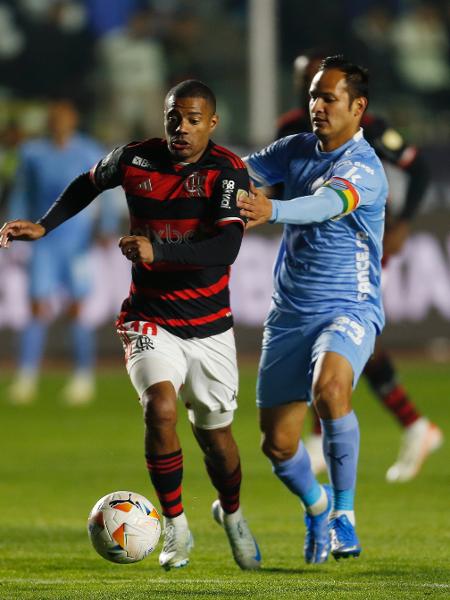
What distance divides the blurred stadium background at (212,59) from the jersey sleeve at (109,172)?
9.66 metres

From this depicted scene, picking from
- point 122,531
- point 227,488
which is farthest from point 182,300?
point 122,531

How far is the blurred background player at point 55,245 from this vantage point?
43.8 feet

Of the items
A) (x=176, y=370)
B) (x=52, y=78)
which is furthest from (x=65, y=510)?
(x=52, y=78)

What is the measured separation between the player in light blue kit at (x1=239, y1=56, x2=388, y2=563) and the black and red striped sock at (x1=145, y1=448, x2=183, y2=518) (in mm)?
616

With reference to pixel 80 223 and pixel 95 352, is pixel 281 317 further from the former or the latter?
pixel 95 352

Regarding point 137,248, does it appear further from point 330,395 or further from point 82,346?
point 82,346

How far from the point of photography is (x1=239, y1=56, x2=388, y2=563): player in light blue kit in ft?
19.7

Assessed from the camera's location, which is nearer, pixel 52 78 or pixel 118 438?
pixel 118 438

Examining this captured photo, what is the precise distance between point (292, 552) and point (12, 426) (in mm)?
5554

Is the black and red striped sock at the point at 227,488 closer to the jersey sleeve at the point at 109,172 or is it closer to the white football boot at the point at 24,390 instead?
the jersey sleeve at the point at 109,172

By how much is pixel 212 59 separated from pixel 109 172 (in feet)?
43.3

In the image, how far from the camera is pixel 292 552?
664cm

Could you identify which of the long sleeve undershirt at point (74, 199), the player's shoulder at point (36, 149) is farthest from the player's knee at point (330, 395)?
the player's shoulder at point (36, 149)

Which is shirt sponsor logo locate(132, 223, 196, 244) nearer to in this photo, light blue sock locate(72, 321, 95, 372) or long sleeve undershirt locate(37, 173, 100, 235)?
long sleeve undershirt locate(37, 173, 100, 235)
